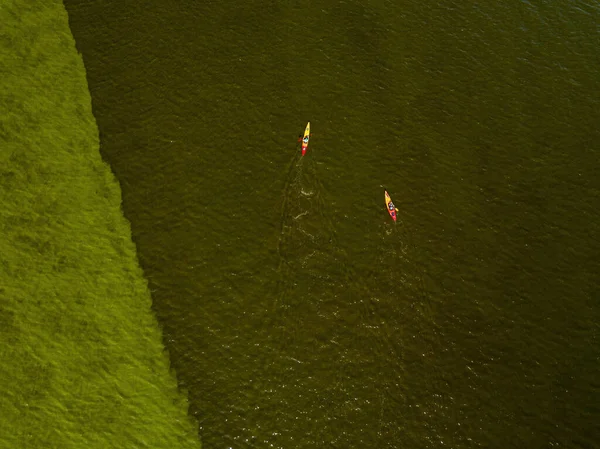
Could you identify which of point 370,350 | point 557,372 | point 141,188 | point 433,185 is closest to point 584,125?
point 433,185

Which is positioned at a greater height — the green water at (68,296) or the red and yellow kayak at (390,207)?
the red and yellow kayak at (390,207)

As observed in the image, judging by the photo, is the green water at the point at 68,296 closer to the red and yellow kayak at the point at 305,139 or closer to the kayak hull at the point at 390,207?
the red and yellow kayak at the point at 305,139

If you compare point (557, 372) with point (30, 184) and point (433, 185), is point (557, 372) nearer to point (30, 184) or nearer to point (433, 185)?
point (433, 185)

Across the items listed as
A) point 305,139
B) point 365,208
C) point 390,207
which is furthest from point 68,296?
point 390,207

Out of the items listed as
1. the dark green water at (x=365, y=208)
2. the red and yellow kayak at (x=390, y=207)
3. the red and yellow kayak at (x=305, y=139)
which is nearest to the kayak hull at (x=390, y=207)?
the red and yellow kayak at (x=390, y=207)

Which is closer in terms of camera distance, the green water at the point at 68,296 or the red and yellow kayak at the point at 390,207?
the green water at the point at 68,296

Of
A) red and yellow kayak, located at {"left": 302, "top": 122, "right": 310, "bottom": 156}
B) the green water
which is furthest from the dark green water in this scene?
the green water

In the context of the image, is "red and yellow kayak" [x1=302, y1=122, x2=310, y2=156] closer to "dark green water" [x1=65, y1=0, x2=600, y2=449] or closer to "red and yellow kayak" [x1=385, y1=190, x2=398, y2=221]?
"dark green water" [x1=65, y1=0, x2=600, y2=449]

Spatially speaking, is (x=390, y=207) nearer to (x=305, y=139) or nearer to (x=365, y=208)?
(x=365, y=208)
